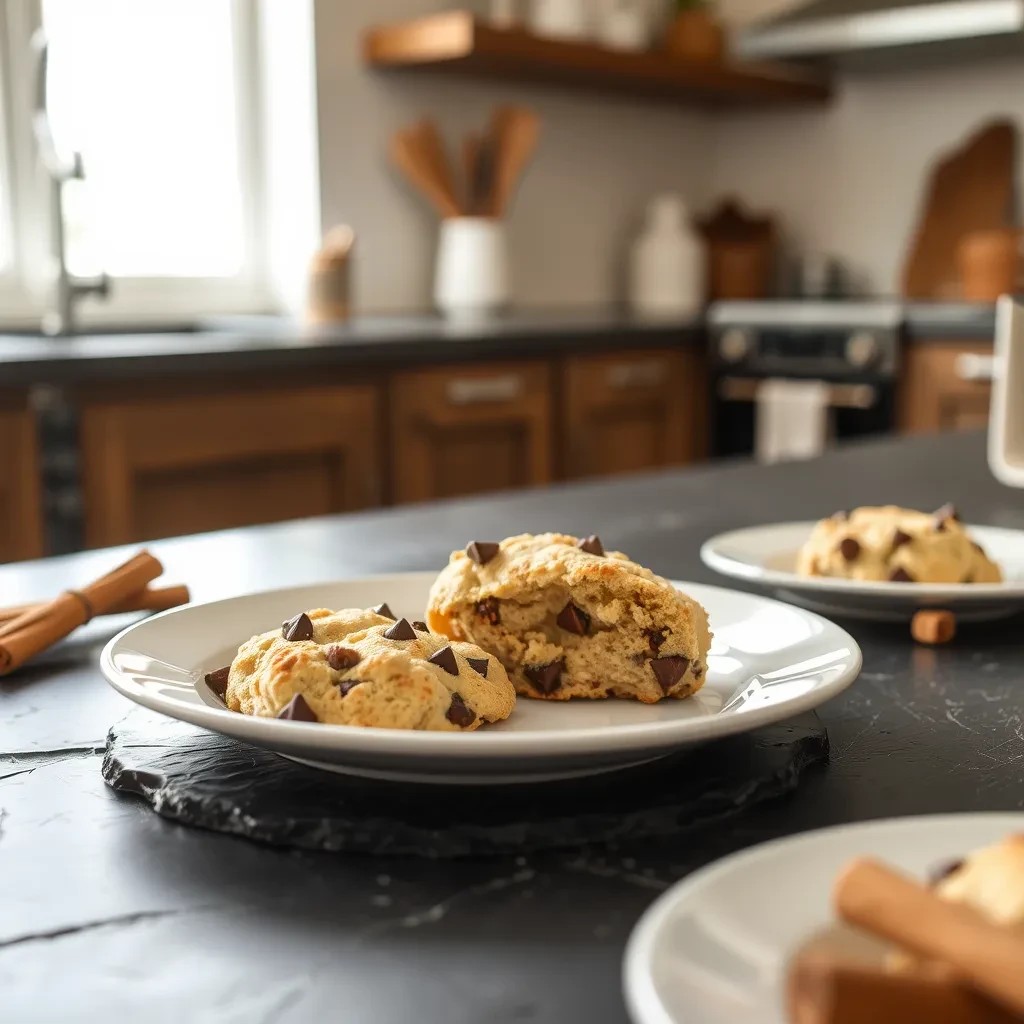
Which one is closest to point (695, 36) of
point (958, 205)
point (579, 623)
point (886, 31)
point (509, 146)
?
point (886, 31)

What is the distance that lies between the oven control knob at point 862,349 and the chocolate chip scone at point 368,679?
2.84 meters

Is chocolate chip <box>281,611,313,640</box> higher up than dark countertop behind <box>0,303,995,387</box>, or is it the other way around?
dark countertop behind <box>0,303,995,387</box>

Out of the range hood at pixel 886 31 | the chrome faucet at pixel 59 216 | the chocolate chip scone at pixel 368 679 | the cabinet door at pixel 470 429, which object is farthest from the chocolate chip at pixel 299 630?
the range hood at pixel 886 31

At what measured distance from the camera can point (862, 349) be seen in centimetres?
330

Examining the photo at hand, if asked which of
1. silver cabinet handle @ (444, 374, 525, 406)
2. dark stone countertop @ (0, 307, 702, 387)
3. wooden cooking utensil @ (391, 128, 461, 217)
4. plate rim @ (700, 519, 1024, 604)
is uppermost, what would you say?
wooden cooking utensil @ (391, 128, 461, 217)

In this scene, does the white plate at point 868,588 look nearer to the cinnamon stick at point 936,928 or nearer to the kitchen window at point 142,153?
the cinnamon stick at point 936,928

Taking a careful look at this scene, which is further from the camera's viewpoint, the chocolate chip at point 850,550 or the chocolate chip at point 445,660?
the chocolate chip at point 850,550

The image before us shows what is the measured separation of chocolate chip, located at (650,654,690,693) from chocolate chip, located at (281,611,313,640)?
6.4 inches

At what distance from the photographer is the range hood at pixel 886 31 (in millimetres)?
3428

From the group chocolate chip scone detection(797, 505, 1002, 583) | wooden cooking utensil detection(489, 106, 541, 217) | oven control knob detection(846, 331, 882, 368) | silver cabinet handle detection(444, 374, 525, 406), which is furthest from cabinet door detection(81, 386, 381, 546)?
chocolate chip scone detection(797, 505, 1002, 583)

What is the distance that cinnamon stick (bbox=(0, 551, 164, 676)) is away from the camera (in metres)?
0.78

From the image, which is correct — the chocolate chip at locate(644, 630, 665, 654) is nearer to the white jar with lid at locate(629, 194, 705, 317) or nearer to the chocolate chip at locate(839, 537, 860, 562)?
the chocolate chip at locate(839, 537, 860, 562)

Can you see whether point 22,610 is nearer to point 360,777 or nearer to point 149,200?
point 360,777

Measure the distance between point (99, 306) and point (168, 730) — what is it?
106 inches
